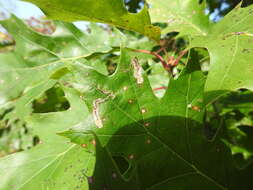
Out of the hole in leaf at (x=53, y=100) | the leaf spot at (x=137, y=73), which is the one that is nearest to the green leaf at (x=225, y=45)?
the leaf spot at (x=137, y=73)

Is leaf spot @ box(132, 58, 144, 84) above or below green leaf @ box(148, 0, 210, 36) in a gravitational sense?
below

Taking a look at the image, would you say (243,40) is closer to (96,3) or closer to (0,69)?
(96,3)

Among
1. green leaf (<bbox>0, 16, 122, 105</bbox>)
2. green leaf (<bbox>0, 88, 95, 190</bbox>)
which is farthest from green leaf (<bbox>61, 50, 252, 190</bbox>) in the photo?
green leaf (<bbox>0, 16, 122, 105</bbox>)

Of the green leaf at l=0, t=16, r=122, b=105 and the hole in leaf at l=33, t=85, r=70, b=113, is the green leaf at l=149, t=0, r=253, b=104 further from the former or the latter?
the hole in leaf at l=33, t=85, r=70, b=113

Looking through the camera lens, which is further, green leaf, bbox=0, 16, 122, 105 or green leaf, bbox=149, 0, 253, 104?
green leaf, bbox=0, 16, 122, 105

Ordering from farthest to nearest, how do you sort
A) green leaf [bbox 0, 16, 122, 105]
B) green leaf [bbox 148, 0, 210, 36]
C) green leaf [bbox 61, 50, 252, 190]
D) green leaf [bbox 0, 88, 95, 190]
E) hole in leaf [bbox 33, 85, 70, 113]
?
hole in leaf [bbox 33, 85, 70, 113] < green leaf [bbox 0, 16, 122, 105] < green leaf [bbox 148, 0, 210, 36] < green leaf [bbox 0, 88, 95, 190] < green leaf [bbox 61, 50, 252, 190]

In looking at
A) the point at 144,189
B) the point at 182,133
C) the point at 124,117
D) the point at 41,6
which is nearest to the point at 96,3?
the point at 41,6
